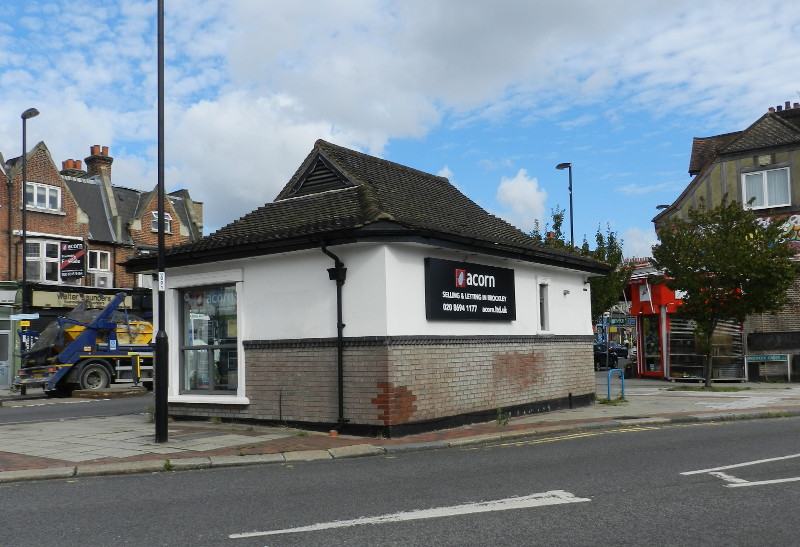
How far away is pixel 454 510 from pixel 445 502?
14.7 inches

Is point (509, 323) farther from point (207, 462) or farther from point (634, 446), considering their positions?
point (207, 462)

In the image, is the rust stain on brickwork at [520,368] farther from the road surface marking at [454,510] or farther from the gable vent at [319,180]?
the road surface marking at [454,510]

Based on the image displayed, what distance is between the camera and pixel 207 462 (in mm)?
9695

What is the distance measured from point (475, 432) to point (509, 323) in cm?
306

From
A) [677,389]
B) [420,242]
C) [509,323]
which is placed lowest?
[677,389]

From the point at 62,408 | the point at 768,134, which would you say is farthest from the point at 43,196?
the point at 768,134

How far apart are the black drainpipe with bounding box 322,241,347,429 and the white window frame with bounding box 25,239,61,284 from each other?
85.4 ft

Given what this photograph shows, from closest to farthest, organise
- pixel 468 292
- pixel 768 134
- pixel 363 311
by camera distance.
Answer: pixel 363 311, pixel 468 292, pixel 768 134

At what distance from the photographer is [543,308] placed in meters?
16.3

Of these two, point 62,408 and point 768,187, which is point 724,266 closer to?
point 768,187

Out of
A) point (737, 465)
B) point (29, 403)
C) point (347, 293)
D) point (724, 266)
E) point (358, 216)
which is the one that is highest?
point (358, 216)

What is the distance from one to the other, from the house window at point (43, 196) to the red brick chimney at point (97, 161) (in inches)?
234

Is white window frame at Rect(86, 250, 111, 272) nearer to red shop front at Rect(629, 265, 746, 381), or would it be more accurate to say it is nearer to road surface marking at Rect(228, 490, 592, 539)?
red shop front at Rect(629, 265, 746, 381)

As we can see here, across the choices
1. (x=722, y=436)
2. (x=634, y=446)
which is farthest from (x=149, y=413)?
(x=722, y=436)
